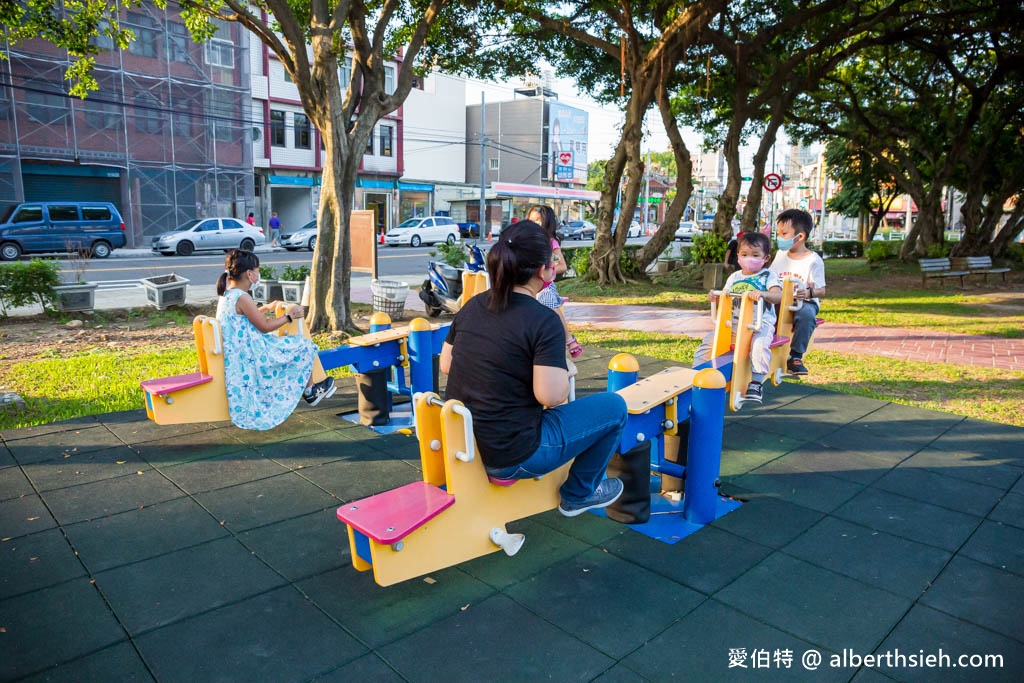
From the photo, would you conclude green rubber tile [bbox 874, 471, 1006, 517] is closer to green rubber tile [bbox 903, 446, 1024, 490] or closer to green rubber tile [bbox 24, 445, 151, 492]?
green rubber tile [bbox 903, 446, 1024, 490]

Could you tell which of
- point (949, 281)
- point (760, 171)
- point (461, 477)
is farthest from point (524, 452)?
point (949, 281)

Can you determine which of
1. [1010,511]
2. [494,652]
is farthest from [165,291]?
[1010,511]

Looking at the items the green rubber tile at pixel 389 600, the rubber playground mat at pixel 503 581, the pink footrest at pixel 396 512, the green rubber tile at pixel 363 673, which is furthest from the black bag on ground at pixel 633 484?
the green rubber tile at pixel 363 673

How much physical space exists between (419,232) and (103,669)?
3059cm

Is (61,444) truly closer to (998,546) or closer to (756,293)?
(756,293)

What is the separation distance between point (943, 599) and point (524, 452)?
74.2 inches

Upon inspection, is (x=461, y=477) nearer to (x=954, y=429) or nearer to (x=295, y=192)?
A: (x=954, y=429)

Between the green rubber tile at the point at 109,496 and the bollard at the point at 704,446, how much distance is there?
280cm

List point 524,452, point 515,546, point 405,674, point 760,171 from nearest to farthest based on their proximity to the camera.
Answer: point 405,674 < point 524,452 < point 515,546 < point 760,171

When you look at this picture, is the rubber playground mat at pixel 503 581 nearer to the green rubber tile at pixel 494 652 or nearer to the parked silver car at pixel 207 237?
the green rubber tile at pixel 494 652

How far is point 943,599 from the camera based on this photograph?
296 centimetres

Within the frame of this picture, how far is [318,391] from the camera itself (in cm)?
528

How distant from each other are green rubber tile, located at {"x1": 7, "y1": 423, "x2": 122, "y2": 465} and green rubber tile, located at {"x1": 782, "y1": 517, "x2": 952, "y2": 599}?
4.33m

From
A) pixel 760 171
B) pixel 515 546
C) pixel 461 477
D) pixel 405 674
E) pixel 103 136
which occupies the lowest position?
pixel 405 674
